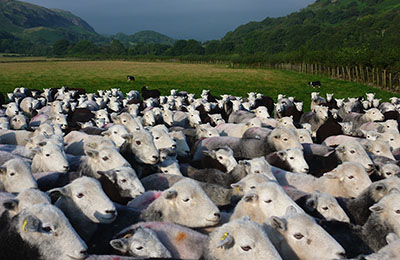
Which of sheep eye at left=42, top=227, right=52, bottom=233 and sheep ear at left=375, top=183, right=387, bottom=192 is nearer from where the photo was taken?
sheep eye at left=42, top=227, right=52, bottom=233

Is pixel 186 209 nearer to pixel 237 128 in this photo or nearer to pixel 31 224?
pixel 31 224

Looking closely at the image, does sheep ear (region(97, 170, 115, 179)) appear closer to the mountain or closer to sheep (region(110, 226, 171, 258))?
sheep (region(110, 226, 171, 258))

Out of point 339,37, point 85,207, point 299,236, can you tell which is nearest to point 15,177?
point 85,207

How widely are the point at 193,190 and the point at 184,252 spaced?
0.80 m

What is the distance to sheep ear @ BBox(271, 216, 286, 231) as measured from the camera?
3885 millimetres

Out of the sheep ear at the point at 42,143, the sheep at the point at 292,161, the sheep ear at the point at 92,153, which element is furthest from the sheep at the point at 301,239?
the sheep ear at the point at 42,143

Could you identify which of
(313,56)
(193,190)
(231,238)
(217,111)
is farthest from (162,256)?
(313,56)

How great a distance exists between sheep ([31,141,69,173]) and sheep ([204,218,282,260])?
362 centimetres

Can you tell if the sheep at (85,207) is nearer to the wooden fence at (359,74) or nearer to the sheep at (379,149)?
the sheep at (379,149)

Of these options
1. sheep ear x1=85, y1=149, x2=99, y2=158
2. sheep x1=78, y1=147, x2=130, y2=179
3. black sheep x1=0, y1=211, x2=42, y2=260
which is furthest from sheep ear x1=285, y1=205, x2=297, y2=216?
sheep ear x1=85, y1=149, x2=99, y2=158

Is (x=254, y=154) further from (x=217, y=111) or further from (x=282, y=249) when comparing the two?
(x=217, y=111)

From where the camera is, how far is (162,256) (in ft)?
12.1

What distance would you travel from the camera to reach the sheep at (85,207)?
4.37 m

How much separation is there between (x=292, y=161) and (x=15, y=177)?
4617 mm
